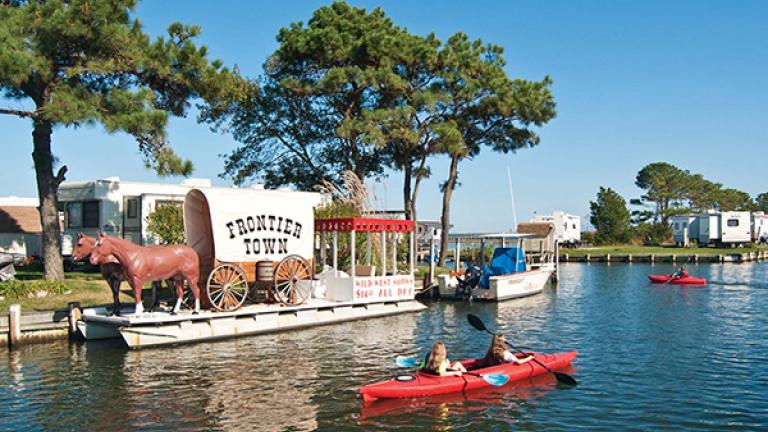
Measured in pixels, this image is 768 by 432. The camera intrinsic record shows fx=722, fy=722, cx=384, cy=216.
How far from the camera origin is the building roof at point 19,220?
36.9m

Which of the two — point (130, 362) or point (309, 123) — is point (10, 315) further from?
point (309, 123)

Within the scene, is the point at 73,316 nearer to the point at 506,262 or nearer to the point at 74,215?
the point at 74,215

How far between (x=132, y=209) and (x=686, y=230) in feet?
232

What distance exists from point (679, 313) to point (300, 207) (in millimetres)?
16431

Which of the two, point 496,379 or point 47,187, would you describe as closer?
point 496,379

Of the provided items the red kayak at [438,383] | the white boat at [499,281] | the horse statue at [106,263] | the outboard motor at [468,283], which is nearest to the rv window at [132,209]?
the horse statue at [106,263]

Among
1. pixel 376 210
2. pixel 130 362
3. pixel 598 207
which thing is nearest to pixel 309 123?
pixel 376 210

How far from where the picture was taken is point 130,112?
2544 centimetres

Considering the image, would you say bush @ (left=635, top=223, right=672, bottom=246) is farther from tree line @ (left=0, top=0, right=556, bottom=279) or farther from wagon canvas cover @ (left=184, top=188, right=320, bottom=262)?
wagon canvas cover @ (left=184, top=188, right=320, bottom=262)

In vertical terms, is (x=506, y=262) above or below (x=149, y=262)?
below

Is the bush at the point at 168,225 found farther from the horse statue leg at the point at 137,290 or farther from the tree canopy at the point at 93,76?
the horse statue leg at the point at 137,290

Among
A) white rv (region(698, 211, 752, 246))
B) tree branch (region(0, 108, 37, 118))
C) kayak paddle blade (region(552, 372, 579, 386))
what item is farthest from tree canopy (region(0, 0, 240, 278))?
white rv (region(698, 211, 752, 246))

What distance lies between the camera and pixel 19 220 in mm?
37875

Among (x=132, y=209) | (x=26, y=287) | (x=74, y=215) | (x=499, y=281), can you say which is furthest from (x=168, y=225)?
(x=499, y=281)
